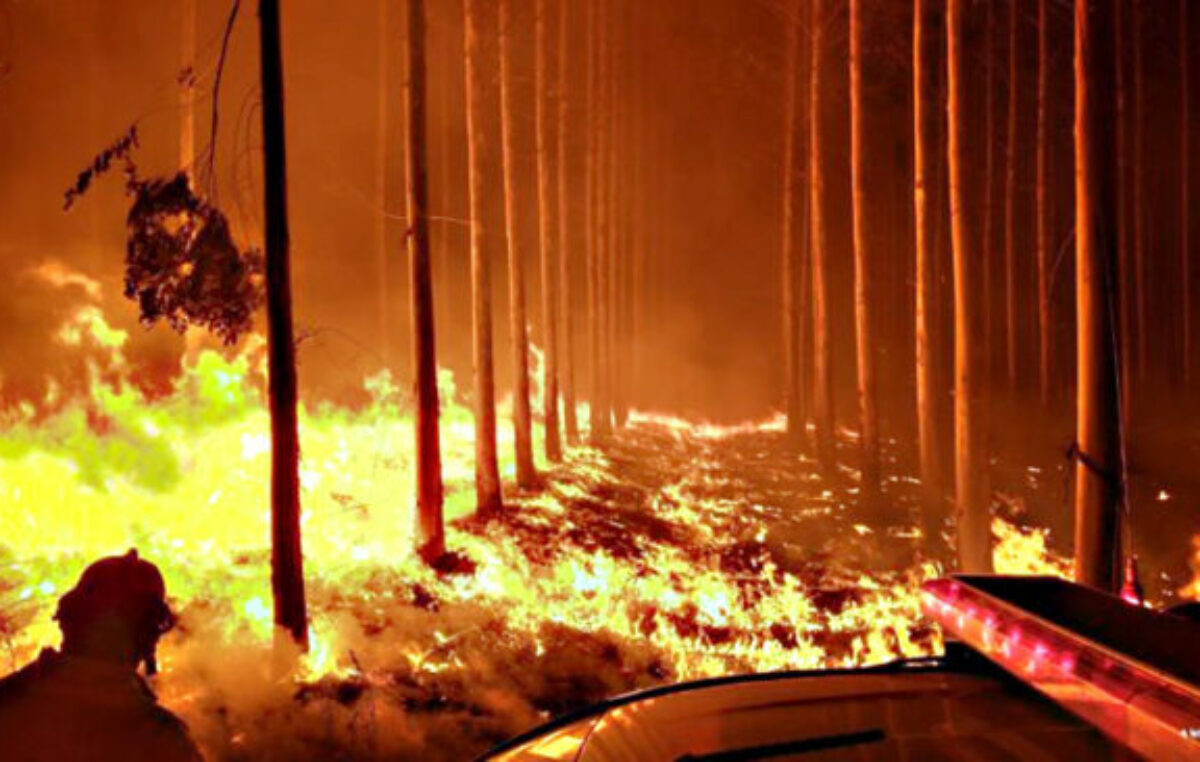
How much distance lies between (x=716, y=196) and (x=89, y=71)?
30220 millimetres

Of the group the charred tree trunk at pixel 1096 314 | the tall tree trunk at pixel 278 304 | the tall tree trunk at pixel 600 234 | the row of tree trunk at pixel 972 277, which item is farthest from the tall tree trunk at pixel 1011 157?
the tall tree trunk at pixel 278 304

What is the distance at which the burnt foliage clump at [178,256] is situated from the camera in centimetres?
710

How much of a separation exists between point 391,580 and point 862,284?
10965mm

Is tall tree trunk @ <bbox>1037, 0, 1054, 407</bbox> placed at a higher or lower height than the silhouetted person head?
higher

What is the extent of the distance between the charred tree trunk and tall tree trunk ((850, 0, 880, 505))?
8.62 m

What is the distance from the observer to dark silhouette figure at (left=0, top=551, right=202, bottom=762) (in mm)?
2408

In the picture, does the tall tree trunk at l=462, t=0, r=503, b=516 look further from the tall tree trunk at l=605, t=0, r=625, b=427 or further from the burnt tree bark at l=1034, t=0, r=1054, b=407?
the burnt tree bark at l=1034, t=0, r=1054, b=407

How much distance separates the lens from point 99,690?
2.54 meters

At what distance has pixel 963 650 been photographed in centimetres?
338

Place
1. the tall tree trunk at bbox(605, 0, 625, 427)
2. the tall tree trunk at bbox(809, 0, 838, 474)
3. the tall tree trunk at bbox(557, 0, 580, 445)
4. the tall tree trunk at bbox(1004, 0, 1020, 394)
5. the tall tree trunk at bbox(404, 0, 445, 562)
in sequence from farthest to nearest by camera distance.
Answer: the tall tree trunk at bbox(605, 0, 625, 427) → the tall tree trunk at bbox(1004, 0, 1020, 394) → the tall tree trunk at bbox(557, 0, 580, 445) → the tall tree trunk at bbox(809, 0, 838, 474) → the tall tree trunk at bbox(404, 0, 445, 562)

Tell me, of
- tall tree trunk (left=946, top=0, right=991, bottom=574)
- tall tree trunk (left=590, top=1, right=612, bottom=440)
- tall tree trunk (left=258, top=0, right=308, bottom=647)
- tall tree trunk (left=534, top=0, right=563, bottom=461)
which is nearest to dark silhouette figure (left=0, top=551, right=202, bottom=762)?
tall tree trunk (left=258, top=0, right=308, bottom=647)

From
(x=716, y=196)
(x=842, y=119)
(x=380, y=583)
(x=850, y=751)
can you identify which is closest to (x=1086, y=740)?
(x=850, y=751)

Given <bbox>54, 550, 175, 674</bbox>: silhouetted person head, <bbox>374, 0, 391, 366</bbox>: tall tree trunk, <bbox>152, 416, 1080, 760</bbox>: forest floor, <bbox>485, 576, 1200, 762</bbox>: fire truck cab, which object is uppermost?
<bbox>374, 0, 391, 366</bbox>: tall tree trunk

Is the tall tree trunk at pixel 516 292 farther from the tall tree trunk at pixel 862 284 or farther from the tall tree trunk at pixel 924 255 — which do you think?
the tall tree trunk at pixel 924 255
